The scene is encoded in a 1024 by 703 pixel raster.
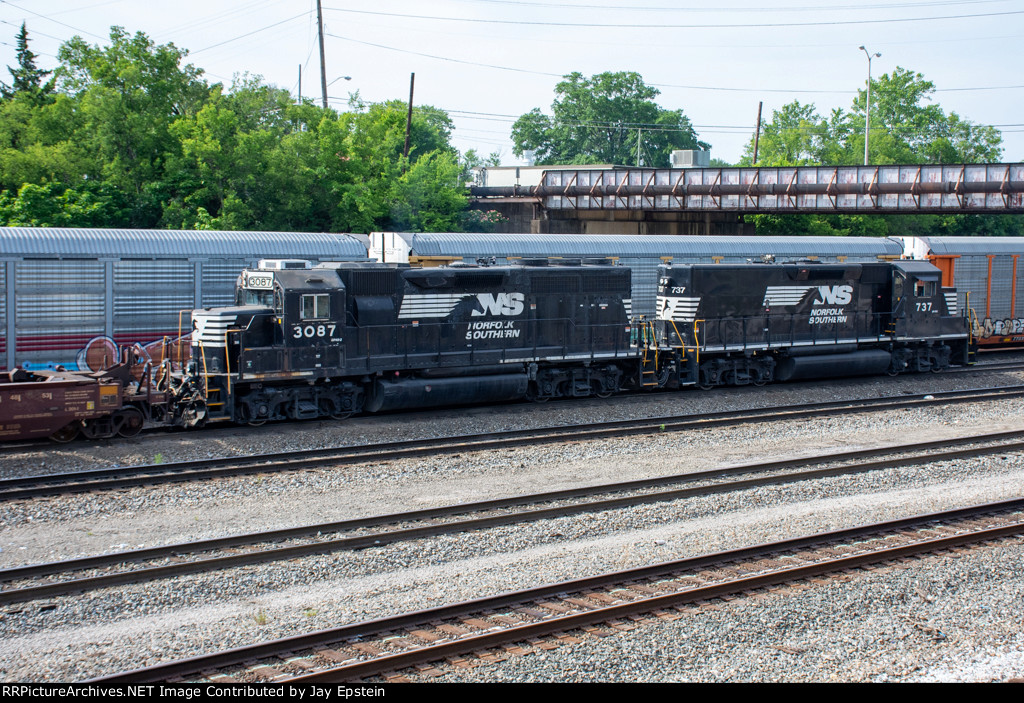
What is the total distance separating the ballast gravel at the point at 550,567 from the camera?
7.14 metres

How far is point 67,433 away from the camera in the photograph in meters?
14.9

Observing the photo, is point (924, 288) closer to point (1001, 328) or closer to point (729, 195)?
point (1001, 328)

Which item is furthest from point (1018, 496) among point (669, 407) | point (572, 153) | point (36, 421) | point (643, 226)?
point (572, 153)

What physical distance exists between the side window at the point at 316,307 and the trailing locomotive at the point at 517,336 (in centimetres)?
3

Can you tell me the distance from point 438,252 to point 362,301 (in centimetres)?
597

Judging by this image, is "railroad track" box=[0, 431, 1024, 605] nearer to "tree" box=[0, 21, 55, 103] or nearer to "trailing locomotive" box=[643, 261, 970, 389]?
"trailing locomotive" box=[643, 261, 970, 389]

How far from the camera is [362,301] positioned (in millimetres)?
17391

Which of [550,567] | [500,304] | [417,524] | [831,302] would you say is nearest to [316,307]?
[500,304]

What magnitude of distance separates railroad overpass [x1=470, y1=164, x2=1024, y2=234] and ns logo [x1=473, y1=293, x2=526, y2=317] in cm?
2578

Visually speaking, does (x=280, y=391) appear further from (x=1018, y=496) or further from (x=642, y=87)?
(x=642, y=87)

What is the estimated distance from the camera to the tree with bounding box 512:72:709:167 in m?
99.1

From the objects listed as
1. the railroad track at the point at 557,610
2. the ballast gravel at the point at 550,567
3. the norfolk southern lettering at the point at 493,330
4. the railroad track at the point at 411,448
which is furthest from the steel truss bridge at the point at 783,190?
the railroad track at the point at 557,610

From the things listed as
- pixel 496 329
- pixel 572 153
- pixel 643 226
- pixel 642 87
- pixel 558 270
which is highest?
pixel 642 87

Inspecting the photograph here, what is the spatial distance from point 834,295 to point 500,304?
31.6 ft
